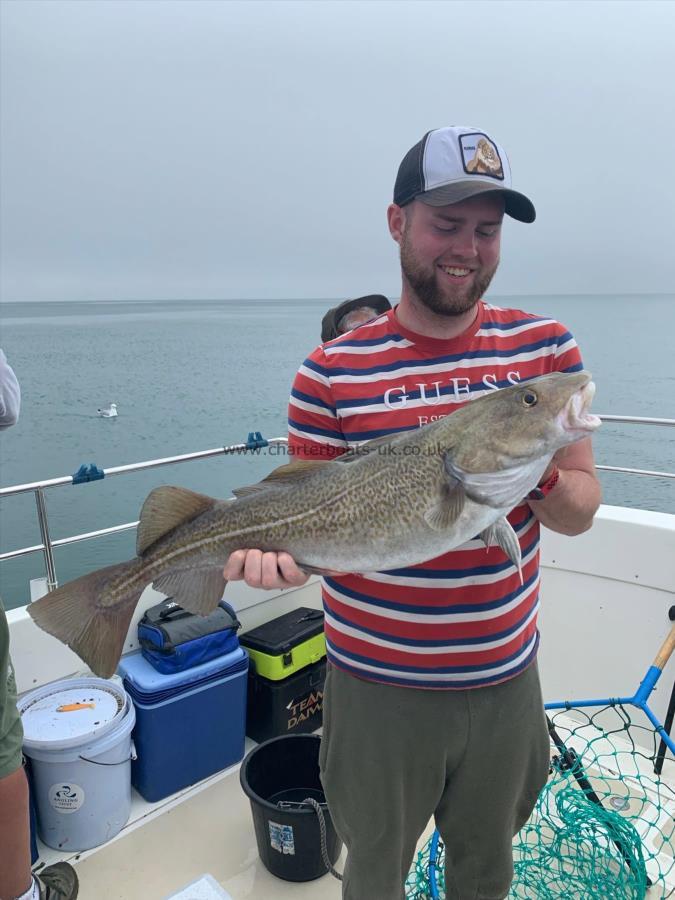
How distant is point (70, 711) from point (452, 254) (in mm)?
3027

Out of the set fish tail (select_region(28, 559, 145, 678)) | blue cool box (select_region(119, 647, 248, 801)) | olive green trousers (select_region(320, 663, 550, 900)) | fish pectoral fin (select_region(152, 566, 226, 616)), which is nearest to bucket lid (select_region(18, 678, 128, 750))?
blue cool box (select_region(119, 647, 248, 801))

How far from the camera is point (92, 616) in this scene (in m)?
2.06

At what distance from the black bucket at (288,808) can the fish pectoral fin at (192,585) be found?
1374 millimetres

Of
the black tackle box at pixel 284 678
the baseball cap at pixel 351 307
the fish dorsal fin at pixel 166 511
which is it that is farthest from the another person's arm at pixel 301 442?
the baseball cap at pixel 351 307

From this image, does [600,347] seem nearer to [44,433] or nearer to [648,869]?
[44,433]

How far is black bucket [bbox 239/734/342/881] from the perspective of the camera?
9.61 feet

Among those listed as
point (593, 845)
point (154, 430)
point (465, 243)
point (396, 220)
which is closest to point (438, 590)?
point (465, 243)

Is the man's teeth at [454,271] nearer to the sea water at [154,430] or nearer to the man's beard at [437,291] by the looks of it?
the man's beard at [437,291]

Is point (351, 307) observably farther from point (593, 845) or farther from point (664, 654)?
point (593, 845)

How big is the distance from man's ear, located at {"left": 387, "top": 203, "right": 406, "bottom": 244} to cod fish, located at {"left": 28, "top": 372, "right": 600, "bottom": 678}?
2.27 ft

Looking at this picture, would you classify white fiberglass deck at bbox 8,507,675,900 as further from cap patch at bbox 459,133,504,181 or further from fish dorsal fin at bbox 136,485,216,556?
Result: cap patch at bbox 459,133,504,181

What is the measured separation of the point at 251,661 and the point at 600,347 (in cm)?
4087

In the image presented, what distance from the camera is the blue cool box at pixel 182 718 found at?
11.6 ft

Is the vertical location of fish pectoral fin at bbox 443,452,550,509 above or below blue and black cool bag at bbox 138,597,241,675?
above
